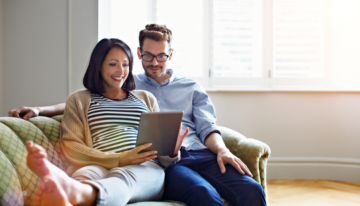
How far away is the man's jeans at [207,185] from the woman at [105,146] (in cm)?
6

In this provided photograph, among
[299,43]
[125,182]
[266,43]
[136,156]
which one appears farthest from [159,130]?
[299,43]

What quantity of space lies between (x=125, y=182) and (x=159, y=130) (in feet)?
0.78

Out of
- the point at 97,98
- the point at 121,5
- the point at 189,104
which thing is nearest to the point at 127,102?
the point at 97,98

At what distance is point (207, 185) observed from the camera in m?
1.23

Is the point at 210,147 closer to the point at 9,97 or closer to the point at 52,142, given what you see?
the point at 52,142

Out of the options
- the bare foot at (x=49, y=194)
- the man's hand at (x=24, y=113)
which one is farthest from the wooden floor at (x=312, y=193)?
the bare foot at (x=49, y=194)

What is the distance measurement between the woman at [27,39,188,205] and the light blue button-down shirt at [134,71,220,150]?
0.14 metres

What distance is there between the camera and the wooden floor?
2.29 meters

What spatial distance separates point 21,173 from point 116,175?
375 millimetres

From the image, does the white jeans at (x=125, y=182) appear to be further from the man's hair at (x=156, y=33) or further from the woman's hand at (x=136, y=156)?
the man's hair at (x=156, y=33)

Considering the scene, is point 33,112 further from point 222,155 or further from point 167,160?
point 222,155

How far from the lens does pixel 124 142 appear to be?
1.37 meters

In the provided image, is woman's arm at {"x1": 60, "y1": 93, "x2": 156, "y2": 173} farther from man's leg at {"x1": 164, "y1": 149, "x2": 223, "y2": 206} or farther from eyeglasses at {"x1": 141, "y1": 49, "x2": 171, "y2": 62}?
eyeglasses at {"x1": 141, "y1": 49, "x2": 171, "y2": 62}

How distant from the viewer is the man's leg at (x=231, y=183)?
1242 mm
